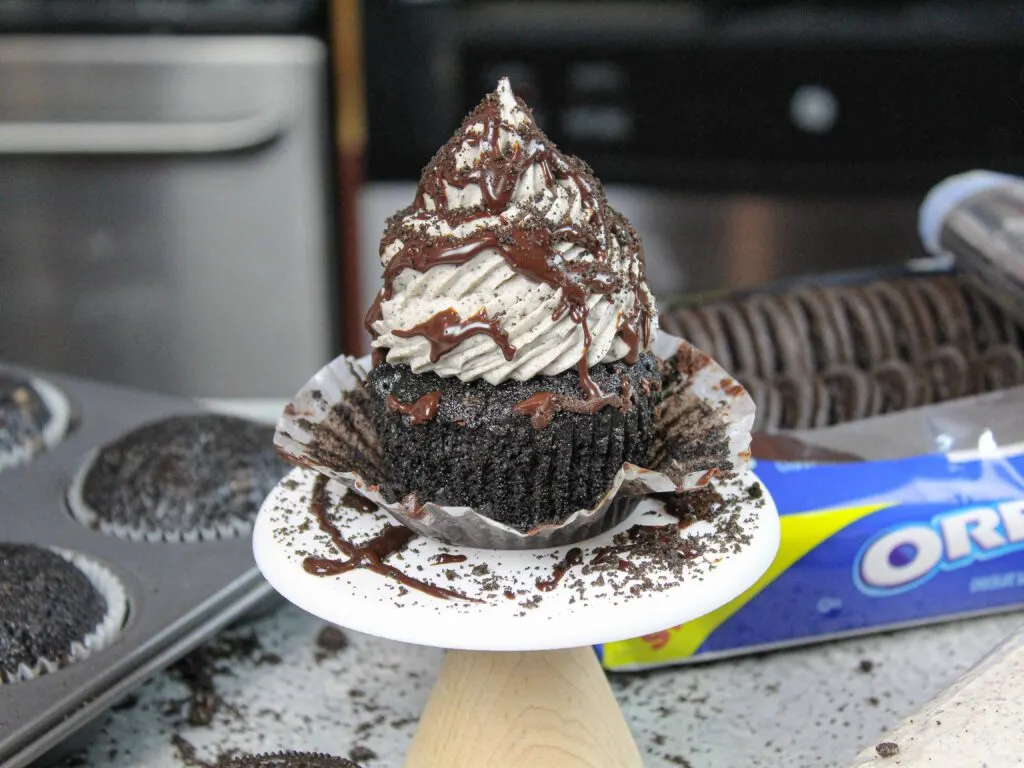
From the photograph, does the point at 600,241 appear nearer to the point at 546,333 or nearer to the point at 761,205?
the point at 546,333

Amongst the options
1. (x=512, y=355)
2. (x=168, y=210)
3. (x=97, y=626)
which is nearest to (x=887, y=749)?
(x=512, y=355)

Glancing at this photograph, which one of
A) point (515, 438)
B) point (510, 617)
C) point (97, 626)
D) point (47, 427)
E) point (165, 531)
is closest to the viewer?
point (510, 617)

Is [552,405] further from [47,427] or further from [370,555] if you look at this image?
[47,427]

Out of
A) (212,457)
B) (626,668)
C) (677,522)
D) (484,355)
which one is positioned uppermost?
(484,355)

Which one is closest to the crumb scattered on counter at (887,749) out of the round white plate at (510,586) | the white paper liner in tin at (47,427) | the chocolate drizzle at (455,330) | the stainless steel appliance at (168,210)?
the round white plate at (510,586)

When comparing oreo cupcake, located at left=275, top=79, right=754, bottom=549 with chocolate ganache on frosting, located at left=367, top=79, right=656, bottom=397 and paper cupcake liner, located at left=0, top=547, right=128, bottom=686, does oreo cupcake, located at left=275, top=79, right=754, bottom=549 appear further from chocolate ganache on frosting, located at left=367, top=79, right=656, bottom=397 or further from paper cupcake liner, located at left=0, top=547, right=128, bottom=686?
paper cupcake liner, located at left=0, top=547, right=128, bottom=686

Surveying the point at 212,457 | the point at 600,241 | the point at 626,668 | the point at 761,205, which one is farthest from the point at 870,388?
the point at 761,205

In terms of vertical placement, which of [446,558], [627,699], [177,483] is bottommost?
[627,699]
